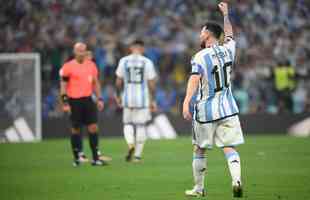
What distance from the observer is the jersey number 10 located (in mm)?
11250

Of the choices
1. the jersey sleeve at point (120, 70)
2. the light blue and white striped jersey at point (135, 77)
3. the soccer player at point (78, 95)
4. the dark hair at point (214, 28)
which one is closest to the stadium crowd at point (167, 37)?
the light blue and white striped jersey at point (135, 77)

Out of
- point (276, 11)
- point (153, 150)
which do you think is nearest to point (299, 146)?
point (153, 150)

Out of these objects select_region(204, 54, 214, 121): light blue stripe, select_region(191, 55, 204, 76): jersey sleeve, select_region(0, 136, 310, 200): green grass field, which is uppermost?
select_region(191, 55, 204, 76): jersey sleeve

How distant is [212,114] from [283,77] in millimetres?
17396

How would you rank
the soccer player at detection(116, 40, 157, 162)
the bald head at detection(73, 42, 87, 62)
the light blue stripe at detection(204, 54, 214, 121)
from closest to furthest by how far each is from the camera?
the light blue stripe at detection(204, 54, 214, 121) → the bald head at detection(73, 42, 87, 62) → the soccer player at detection(116, 40, 157, 162)

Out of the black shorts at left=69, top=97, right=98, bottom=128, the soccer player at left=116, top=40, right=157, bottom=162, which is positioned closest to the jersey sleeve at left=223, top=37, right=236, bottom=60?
the black shorts at left=69, top=97, right=98, bottom=128

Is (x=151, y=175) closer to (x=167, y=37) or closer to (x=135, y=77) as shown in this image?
(x=135, y=77)

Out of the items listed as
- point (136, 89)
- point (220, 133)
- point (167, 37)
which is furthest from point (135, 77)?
point (167, 37)

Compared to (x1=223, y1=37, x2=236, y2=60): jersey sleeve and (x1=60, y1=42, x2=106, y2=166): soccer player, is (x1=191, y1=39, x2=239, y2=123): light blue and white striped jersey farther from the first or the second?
(x1=60, y1=42, x2=106, y2=166): soccer player

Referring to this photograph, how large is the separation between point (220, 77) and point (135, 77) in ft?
25.2

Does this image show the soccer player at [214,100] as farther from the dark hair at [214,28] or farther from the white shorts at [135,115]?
the white shorts at [135,115]

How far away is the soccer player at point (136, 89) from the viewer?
18672 mm

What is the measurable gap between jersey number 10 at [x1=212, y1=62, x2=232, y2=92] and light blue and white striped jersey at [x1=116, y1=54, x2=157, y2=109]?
7.49 m

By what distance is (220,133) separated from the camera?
1132cm
